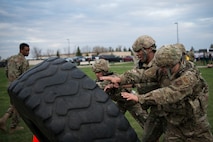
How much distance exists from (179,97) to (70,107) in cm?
142

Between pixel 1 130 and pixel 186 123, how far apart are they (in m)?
5.18

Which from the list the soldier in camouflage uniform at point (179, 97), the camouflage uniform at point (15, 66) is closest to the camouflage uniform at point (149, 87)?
the soldier in camouflage uniform at point (179, 97)

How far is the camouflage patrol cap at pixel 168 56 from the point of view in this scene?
9.98ft

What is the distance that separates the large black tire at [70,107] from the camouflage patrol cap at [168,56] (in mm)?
1217

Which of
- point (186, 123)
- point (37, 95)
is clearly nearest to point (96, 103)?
point (37, 95)

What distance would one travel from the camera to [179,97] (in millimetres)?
2918

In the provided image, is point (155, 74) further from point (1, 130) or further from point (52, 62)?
point (1, 130)

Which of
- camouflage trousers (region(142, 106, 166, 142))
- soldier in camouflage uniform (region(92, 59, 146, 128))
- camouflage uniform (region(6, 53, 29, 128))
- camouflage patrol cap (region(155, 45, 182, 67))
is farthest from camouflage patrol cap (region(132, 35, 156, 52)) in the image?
camouflage uniform (region(6, 53, 29, 128))

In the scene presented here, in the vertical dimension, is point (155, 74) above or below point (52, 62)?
below

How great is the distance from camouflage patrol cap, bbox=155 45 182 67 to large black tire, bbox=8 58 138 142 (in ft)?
3.99

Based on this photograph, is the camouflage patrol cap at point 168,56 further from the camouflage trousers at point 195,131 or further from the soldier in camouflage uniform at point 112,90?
the soldier in camouflage uniform at point 112,90

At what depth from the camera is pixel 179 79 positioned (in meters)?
2.96

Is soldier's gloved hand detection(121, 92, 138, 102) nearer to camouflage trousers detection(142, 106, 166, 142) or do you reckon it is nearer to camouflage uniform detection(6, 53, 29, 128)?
camouflage trousers detection(142, 106, 166, 142)

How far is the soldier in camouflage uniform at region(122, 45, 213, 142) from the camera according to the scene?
290 cm
